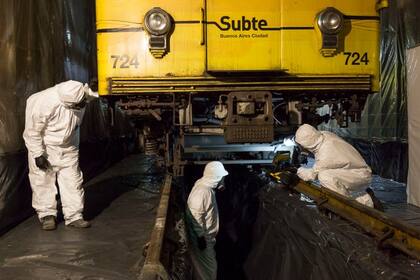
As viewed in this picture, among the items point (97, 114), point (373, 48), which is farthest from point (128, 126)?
point (373, 48)

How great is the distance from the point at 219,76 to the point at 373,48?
196 cm

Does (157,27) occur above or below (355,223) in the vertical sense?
above

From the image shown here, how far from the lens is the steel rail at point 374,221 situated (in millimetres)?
3295

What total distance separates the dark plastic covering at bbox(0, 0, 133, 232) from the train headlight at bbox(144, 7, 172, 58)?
5.05ft

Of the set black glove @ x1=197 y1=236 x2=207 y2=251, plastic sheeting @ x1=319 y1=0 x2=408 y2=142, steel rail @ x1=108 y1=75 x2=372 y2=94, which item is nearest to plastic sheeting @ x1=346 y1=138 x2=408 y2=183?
plastic sheeting @ x1=319 y1=0 x2=408 y2=142

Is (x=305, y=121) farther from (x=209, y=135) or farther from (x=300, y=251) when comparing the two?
(x=300, y=251)

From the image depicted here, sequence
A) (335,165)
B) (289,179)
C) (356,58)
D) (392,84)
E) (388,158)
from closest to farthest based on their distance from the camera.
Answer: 1. (335,165)
2. (356,58)
3. (289,179)
4. (388,158)
5. (392,84)

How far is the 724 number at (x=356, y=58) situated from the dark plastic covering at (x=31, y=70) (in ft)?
13.0

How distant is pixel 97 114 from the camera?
9219 mm

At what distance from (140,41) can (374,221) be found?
3264 millimetres

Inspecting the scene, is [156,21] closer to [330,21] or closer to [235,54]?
[235,54]

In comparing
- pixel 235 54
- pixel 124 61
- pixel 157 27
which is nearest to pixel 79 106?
pixel 124 61

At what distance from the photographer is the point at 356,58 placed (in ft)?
17.5

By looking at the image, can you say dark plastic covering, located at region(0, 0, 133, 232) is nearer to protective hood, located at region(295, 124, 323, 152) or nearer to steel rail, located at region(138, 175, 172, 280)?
steel rail, located at region(138, 175, 172, 280)
